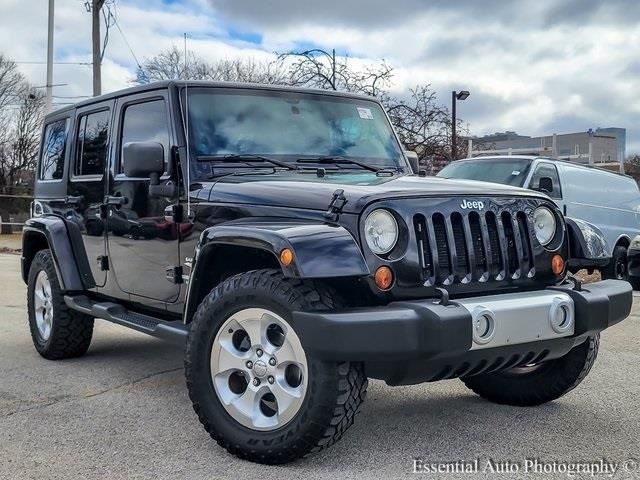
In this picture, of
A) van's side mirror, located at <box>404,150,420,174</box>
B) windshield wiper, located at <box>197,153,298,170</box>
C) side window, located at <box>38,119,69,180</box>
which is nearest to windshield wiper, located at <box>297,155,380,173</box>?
windshield wiper, located at <box>197,153,298,170</box>

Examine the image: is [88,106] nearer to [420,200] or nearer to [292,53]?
A: [420,200]

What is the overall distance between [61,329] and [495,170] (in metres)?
6.50

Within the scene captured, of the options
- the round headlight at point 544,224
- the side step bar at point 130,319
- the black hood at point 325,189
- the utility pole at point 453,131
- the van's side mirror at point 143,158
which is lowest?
the side step bar at point 130,319

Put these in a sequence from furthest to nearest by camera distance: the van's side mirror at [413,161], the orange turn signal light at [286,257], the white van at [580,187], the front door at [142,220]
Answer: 1. the white van at [580,187]
2. the van's side mirror at [413,161]
3. the front door at [142,220]
4. the orange turn signal light at [286,257]

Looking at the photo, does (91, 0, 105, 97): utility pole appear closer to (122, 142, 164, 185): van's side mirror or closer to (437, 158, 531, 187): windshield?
(437, 158, 531, 187): windshield

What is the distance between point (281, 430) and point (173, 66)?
75.2 feet

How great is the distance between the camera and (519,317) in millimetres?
3490

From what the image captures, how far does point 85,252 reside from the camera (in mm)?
5668

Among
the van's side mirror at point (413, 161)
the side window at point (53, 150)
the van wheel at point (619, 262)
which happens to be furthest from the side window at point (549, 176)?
the side window at point (53, 150)

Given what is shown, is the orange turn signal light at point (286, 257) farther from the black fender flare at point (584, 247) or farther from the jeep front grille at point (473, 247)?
the black fender flare at point (584, 247)

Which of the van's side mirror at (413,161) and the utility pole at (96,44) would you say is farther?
the utility pole at (96,44)

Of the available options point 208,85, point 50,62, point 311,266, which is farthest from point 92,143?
point 50,62

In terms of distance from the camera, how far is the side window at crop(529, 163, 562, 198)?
33.4ft

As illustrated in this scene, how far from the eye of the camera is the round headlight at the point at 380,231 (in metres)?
3.47
